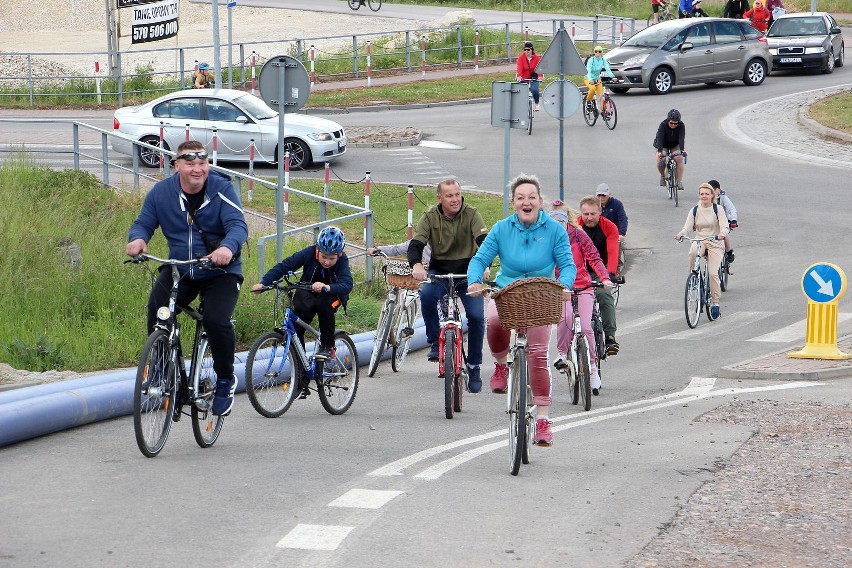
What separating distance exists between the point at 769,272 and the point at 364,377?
906 centimetres

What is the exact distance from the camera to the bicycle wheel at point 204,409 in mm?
8758

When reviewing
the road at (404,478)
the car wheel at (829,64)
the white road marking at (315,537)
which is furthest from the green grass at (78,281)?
the car wheel at (829,64)

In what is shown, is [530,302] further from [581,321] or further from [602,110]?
[602,110]

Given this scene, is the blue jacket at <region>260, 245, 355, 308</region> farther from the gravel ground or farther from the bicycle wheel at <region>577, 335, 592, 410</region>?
the gravel ground

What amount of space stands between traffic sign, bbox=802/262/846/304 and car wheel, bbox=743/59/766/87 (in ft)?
79.2

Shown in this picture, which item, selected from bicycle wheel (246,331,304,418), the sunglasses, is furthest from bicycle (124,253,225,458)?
bicycle wheel (246,331,304,418)

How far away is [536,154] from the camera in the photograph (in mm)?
28688

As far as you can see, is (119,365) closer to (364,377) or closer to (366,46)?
(364,377)

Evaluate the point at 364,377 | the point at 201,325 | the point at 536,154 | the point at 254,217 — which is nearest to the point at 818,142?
the point at 536,154

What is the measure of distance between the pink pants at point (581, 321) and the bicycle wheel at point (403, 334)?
2.02 metres

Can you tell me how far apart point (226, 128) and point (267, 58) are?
46.3 ft

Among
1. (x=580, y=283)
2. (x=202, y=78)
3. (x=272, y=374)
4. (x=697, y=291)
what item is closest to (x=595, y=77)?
(x=202, y=78)

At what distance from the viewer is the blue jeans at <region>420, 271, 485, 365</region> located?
11.3 m

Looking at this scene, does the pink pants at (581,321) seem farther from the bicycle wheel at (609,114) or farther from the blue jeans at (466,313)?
the bicycle wheel at (609,114)
